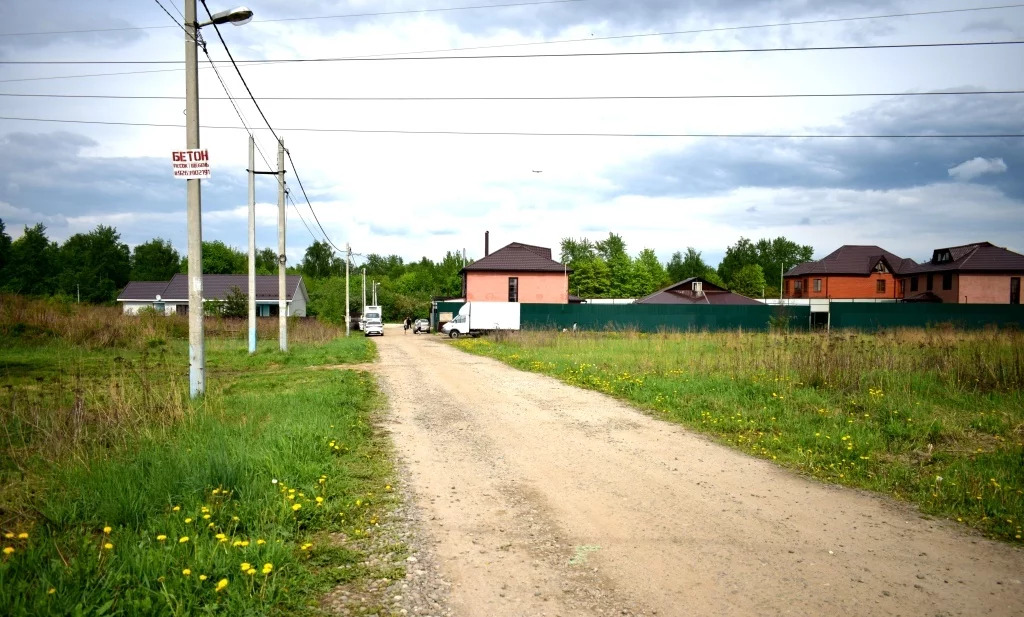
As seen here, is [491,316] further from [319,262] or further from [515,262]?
[319,262]

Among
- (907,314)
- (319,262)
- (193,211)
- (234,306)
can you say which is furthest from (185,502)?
(319,262)

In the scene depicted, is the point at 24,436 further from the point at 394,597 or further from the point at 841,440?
the point at 841,440

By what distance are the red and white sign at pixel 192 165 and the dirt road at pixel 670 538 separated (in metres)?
5.66

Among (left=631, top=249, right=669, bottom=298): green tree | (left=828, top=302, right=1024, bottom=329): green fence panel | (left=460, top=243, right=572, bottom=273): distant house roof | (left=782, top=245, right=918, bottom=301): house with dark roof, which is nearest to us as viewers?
(left=828, top=302, right=1024, bottom=329): green fence panel

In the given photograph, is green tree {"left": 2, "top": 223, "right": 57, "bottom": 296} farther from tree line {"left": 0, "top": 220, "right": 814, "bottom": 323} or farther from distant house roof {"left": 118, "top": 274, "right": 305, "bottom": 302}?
distant house roof {"left": 118, "top": 274, "right": 305, "bottom": 302}

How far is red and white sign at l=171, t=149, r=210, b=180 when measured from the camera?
A: 9.73 metres

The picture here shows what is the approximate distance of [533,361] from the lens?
19.2 metres

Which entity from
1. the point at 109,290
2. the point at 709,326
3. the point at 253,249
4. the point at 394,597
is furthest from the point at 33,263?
the point at 394,597

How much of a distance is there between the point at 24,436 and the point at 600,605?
7.37m

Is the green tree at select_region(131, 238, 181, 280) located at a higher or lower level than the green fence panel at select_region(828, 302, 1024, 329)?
higher

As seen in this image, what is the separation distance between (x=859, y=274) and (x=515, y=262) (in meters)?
42.2

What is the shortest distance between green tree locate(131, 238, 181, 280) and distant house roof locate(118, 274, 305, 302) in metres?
25.6

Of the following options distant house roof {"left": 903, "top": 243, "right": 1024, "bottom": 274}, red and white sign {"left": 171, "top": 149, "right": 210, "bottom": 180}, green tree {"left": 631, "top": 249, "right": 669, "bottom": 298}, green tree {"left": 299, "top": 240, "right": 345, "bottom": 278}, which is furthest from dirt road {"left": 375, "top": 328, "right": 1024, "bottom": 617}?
green tree {"left": 299, "top": 240, "right": 345, "bottom": 278}

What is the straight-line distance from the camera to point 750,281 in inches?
3981
